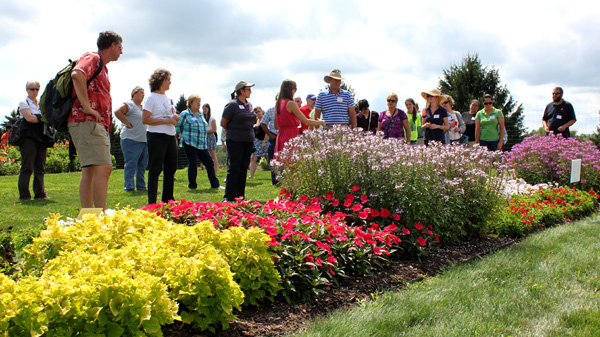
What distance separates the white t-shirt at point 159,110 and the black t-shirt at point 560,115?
8082 mm

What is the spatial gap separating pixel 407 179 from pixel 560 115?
7.07 metres

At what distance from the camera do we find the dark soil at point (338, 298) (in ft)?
8.28

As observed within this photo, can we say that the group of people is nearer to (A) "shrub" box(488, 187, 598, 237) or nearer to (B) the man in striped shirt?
(B) the man in striped shirt

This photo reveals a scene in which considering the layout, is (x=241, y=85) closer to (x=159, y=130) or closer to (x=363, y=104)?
(x=159, y=130)


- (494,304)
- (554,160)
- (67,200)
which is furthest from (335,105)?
(494,304)

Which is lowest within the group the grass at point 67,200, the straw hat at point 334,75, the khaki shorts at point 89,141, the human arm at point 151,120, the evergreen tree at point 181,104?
the grass at point 67,200

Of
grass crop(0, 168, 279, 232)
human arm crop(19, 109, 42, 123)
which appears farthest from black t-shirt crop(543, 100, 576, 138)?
human arm crop(19, 109, 42, 123)

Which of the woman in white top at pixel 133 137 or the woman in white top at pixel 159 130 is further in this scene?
the woman in white top at pixel 133 137

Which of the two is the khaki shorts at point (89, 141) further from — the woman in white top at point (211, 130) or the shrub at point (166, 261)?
the woman in white top at point (211, 130)

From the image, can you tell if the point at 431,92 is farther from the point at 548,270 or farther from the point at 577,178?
the point at 548,270

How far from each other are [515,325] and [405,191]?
178cm

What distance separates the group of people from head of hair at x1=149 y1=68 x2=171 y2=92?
0.01m

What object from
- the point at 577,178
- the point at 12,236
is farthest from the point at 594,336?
the point at 577,178

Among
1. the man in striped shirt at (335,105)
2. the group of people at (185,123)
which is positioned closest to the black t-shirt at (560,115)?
the group of people at (185,123)
